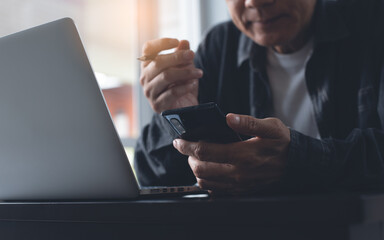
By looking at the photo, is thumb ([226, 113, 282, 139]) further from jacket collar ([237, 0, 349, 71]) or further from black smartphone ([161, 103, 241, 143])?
jacket collar ([237, 0, 349, 71])

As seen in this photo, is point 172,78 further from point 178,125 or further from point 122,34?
point 122,34

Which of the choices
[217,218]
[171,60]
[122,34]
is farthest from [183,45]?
[122,34]

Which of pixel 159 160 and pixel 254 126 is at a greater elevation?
pixel 254 126

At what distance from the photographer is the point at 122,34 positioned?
195 centimetres

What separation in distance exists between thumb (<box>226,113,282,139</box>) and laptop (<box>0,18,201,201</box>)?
0.44ft

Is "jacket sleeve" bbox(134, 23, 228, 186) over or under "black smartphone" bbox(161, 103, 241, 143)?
under

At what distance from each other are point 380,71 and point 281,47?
31cm

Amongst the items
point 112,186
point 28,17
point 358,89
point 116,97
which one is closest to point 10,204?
point 112,186

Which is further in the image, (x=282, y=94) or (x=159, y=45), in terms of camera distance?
(x=282, y=94)

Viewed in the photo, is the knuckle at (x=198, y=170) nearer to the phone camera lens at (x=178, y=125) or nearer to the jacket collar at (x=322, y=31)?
the phone camera lens at (x=178, y=125)

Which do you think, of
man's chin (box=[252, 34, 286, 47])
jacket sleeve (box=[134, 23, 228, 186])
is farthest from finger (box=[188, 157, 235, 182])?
man's chin (box=[252, 34, 286, 47])

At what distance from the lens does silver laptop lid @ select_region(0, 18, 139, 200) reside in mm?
483

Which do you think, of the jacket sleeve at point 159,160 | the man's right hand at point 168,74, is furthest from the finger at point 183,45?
the jacket sleeve at point 159,160

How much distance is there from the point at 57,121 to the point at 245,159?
0.87ft
